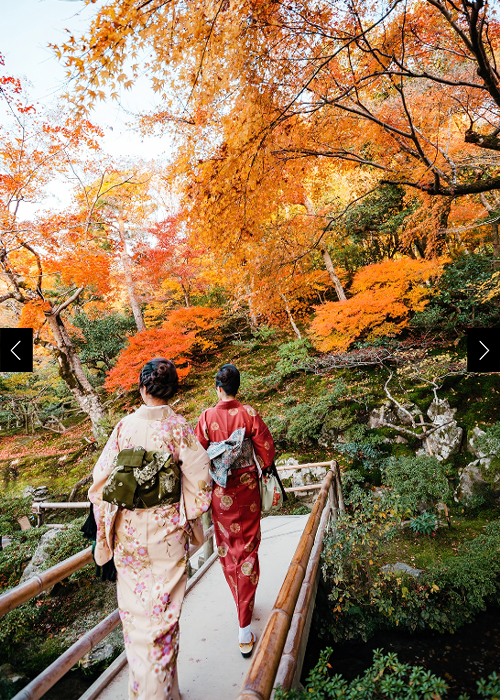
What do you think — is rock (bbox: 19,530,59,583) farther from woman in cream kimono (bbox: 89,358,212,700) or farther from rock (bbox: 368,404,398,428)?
rock (bbox: 368,404,398,428)

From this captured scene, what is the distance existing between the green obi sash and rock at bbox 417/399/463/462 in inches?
232

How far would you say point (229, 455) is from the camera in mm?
2254

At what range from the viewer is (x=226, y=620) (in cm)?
241

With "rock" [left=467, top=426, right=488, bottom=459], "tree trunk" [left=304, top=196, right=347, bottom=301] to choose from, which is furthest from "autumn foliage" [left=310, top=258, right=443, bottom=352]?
"rock" [left=467, top=426, right=488, bottom=459]

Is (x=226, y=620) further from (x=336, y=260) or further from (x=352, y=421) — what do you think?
(x=336, y=260)

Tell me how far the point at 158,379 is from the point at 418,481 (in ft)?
15.4

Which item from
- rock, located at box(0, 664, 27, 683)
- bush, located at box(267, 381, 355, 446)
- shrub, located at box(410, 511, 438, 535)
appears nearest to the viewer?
rock, located at box(0, 664, 27, 683)

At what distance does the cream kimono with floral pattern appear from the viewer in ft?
5.28

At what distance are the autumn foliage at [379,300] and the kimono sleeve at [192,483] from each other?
6.52m

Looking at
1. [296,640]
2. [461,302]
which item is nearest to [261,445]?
[296,640]

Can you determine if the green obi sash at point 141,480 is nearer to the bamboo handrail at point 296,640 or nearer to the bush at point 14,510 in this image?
the bamboo handrail at point 296,640

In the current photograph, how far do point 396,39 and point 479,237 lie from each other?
10321 mm

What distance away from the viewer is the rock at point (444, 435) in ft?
20.5

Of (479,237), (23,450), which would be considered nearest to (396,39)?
(479,237)
